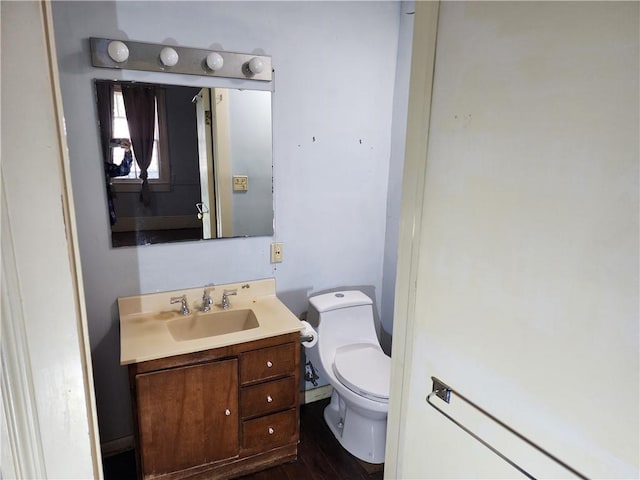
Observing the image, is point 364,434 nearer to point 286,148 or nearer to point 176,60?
point 286,148

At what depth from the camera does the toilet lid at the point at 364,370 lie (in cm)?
193

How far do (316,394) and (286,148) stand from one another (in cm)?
155

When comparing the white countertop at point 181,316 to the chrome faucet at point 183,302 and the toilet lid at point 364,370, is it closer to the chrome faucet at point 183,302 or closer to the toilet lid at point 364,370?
the chrome faucet at point 183,302

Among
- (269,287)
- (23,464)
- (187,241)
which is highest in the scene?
(187,241)

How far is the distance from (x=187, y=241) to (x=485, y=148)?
5.24ft

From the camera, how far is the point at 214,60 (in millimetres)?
1842

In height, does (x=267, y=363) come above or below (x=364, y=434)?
above

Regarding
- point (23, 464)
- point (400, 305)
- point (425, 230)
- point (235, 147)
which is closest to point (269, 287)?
point (235, 147)

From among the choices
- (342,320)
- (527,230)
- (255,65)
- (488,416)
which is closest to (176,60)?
(255,65)

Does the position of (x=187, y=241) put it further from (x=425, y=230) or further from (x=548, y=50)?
(x=548, y=50)

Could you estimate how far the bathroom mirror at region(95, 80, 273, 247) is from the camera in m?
1.81

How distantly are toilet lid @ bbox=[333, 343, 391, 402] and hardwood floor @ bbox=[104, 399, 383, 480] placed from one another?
1.41 feet

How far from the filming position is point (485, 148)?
2.54ft

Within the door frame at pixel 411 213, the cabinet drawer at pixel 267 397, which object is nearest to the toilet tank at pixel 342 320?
the cabinet drawer at pixel 267 397
